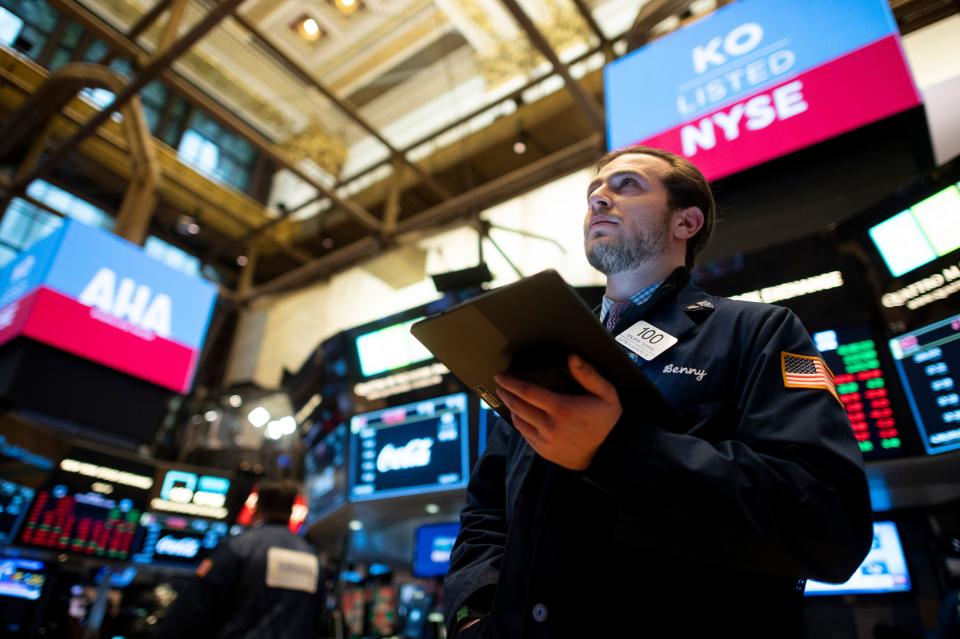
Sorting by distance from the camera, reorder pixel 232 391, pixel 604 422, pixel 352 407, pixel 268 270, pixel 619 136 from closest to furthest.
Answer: pixel 604 422 → pixel 619 136 → pixel 352 407 → pixel 232 391 → pixel 268 270

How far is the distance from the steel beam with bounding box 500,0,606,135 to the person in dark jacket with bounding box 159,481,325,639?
14.4ft

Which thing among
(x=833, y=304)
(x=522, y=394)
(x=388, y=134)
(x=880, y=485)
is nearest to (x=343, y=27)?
(x=388, y=134)

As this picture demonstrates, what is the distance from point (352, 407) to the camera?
5.27 meters

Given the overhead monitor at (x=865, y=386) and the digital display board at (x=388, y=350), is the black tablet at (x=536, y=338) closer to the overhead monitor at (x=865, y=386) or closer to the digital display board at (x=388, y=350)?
the overhead monitor at (x=865, y=386)

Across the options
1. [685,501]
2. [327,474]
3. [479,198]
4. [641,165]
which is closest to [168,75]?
[479,198]

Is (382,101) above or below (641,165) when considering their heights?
above

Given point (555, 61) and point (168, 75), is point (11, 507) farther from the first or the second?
point (555, 61)

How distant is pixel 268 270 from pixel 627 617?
12.0 metres

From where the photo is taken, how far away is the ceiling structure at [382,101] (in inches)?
298

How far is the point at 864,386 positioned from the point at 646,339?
2.51m

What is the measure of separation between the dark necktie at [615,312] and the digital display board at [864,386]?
76.1 inches

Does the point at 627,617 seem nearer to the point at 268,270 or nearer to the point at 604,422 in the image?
the point at 604,422

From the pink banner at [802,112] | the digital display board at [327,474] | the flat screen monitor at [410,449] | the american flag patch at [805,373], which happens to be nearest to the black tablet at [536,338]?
the american flag patch at [805,373]

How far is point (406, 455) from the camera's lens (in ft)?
15.6
